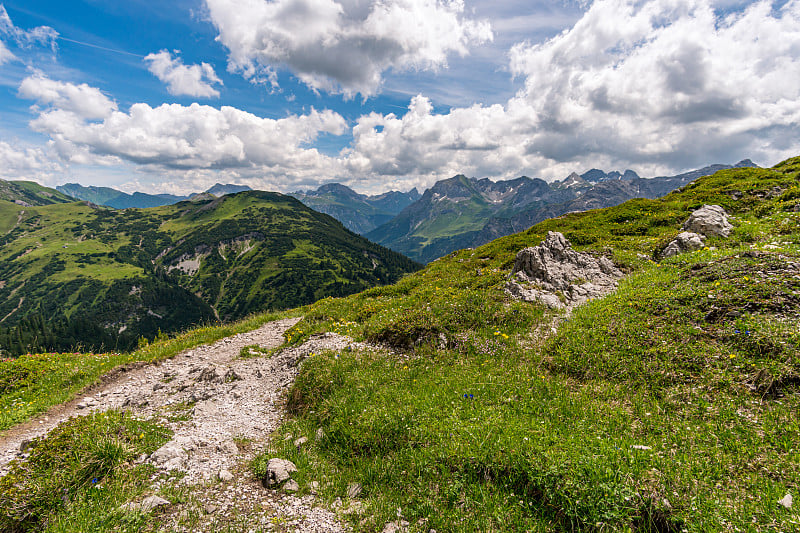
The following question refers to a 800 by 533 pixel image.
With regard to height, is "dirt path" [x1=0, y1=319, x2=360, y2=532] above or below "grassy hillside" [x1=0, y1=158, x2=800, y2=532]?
below

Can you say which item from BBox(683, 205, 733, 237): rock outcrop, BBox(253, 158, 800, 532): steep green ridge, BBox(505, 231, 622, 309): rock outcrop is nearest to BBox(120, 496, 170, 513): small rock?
BBox(253, 158, 800, 532): steep green ridge

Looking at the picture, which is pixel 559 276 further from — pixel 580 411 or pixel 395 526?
pixel 395 526

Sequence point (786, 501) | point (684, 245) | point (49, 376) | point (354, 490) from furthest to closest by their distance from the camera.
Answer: point (684, 245) < point (49, 376) < point (354, 490) < point (786, 501)


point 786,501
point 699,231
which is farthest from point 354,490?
point 699,231

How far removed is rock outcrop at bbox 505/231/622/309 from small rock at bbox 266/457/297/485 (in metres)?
12.1

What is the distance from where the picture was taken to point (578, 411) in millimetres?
7668

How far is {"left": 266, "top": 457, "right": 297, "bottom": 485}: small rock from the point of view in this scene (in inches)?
269

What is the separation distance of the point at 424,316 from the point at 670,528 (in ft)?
31.4

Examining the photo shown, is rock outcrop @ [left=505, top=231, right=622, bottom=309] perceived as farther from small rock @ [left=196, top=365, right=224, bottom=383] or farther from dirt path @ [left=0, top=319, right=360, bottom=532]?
small rock @ [left=196, top=365, right=224, bottom=383]

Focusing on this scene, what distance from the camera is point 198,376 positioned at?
1245 centimetres

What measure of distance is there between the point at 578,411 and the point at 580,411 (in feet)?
0.14

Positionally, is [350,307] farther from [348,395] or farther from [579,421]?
[579,421]

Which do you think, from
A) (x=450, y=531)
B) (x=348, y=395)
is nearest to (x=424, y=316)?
(x=348, y=395)

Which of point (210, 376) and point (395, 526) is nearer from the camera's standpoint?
point (395, 526)
